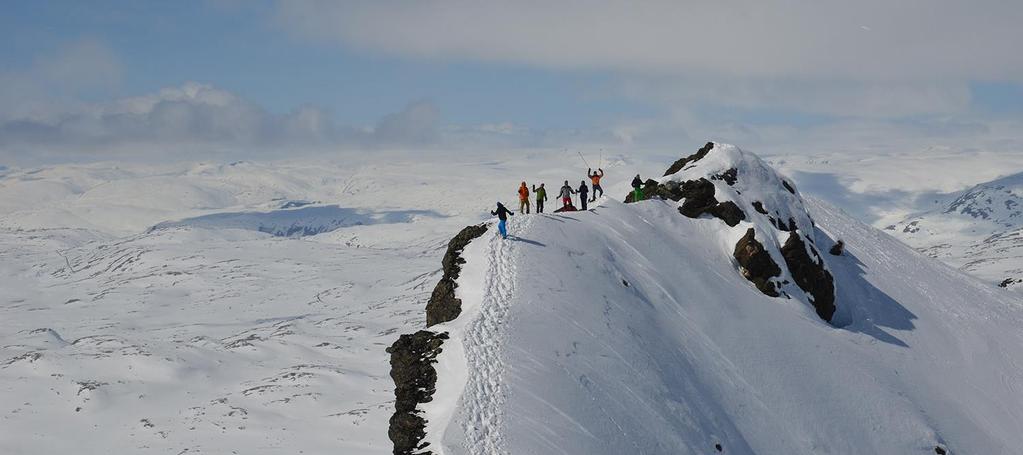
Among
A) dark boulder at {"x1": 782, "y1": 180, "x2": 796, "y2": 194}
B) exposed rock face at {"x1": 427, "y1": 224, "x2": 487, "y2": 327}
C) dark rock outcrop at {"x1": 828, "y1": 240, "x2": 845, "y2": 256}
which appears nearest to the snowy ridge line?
exposed rock face at {"x1": 427, "y1": 224, "x2": 487, "y2": 327}

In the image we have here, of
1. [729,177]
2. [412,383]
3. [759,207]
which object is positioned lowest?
[412,383]

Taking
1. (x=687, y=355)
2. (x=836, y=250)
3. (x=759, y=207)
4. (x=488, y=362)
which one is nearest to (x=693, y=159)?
(x=759, y=207)

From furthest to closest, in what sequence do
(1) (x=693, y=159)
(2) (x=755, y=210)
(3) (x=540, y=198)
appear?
(1) (x=693, y=159)
(2) (x=755, y=210)
(3) (x=540, y=198)

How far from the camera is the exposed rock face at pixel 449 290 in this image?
4128 cm

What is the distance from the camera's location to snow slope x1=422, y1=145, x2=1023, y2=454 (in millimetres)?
33062

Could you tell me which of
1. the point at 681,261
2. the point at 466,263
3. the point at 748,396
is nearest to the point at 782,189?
the point at 681,261

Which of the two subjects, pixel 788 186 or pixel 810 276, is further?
pixel 788 186

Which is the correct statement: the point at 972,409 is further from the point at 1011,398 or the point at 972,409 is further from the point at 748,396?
Answer: the point at 748,396

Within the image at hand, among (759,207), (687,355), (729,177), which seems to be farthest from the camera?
(729,177)

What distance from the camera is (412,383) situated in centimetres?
3472

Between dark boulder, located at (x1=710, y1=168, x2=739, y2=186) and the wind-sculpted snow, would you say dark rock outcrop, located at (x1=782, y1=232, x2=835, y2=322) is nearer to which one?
the wind-sculpted snow

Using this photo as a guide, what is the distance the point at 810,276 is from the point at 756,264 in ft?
20.1

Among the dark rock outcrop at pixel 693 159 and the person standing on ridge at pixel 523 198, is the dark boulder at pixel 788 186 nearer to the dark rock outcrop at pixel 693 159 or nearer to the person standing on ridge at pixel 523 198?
the dark rock outcrop at pixel 693 159

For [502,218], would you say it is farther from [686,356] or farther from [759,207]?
[759,207]
